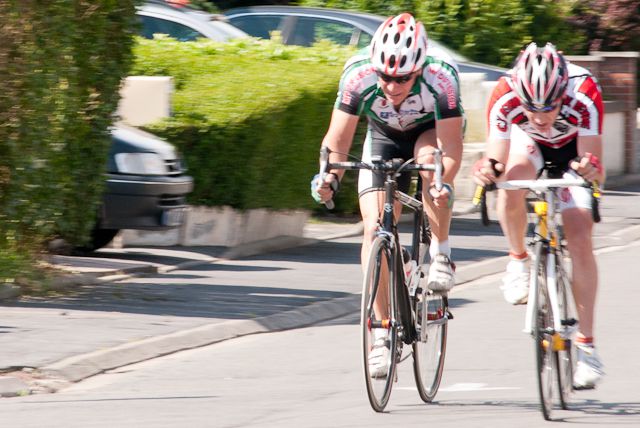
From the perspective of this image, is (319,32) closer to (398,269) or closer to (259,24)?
(259,24)

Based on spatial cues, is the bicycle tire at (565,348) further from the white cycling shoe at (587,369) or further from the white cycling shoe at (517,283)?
the white cycling shoe at (517,283)

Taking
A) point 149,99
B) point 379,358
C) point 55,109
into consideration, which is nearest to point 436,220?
point 379,358

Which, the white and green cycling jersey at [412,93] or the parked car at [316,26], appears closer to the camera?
the white and green cycling jersey at [412,93]

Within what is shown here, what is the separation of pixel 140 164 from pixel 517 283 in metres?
5.69

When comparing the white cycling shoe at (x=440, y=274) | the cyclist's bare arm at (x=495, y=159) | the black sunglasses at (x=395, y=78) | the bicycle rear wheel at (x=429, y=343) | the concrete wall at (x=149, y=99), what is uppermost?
the black sunglasses at (x=395, y=78)

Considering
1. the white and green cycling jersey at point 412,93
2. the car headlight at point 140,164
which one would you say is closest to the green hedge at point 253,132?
the car headlight at point 140,164

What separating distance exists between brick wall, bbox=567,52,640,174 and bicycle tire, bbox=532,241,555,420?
555 inches

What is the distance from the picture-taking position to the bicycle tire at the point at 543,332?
6.80m

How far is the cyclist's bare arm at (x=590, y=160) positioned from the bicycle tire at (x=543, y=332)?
1.36 feet

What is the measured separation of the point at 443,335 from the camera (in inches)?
314

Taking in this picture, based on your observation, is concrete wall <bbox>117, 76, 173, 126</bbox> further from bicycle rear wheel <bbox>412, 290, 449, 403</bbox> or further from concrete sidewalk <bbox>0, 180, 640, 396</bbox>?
bicycle rear wheel <bbox>412, 290, 449, 403</bbox>

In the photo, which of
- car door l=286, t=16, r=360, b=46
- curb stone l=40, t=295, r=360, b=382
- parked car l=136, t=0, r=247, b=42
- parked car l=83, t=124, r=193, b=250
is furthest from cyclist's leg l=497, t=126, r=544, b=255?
car door l=286, t=16, r=360, b=46

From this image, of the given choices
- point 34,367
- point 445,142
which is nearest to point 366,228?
point 445,142

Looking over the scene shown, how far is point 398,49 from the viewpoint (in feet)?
23.2
